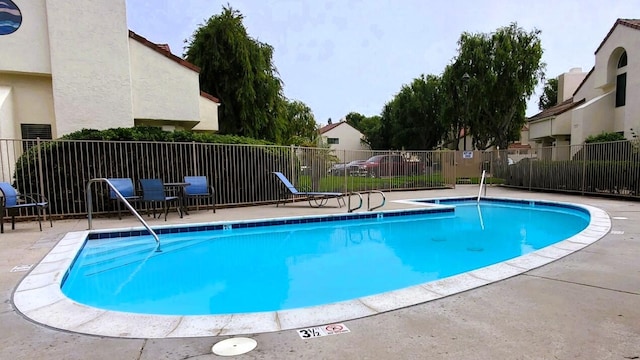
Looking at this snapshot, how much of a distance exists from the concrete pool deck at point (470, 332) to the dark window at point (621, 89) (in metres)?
18.9

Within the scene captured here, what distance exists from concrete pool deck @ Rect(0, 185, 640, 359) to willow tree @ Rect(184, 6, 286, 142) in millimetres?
14650

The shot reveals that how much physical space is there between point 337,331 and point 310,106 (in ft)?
102

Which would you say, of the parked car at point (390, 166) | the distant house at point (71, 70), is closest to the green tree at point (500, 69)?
the parked car at point (390, 166)

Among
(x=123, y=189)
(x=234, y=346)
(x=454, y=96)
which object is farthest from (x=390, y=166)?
(x=234, y=346)

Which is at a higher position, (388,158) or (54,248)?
(388,158)

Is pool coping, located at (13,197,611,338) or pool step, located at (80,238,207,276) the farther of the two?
pool step, located at (80,238,207,276)

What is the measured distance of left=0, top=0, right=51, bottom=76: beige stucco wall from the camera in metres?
10.8

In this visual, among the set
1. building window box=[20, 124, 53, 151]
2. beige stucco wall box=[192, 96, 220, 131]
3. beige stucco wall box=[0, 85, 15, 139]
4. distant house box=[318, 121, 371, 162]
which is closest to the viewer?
beige stucco wall box=[0, 85, 15, 139]

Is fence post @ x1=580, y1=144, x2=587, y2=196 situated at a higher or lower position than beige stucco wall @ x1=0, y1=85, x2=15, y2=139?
lower

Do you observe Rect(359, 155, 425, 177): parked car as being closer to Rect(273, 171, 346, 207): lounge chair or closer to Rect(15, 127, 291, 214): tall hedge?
Rect(273, 171, 346, 207): lounge chair

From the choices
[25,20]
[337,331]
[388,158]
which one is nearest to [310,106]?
[388,158]

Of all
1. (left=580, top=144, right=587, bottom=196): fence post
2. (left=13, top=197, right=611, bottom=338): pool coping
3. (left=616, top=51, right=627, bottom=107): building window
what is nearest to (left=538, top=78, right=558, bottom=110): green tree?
(left=616, top=51, right=627, bottom=107): building window

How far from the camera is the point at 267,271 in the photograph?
5.70m

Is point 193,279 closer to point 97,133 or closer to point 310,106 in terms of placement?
point 97,133
